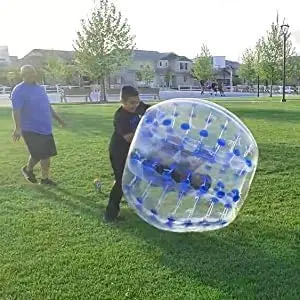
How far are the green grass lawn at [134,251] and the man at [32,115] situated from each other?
23.1 inches

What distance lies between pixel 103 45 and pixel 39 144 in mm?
31304

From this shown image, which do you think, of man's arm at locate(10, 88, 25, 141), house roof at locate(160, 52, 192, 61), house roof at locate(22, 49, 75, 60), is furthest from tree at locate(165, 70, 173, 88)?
man's arm at locate(10, 88, 25, 141)

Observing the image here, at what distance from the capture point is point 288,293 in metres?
3.63

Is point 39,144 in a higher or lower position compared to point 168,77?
higher

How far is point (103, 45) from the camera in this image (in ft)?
122

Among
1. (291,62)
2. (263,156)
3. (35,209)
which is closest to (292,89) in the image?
(291,62)

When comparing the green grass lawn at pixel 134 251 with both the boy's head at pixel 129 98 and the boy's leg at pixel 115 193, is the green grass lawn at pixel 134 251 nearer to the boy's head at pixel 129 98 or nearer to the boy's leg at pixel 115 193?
the boy's leg at pixel 115 193

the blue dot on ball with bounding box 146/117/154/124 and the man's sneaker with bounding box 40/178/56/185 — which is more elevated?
the blue dot on ball with bounding box 146/117/154/124

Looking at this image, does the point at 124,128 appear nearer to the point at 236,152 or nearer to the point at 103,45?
the point at 236,152

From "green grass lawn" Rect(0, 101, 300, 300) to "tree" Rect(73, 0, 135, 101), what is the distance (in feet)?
98.7

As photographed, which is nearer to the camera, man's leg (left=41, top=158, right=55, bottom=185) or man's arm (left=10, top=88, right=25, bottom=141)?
man's arm (left=10, top=88, right=25, bottom=141)

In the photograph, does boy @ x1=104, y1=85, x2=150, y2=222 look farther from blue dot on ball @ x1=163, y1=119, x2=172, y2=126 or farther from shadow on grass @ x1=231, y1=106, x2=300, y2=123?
shadow on grass @ x1=231, y1=106, x2=300, y2=123

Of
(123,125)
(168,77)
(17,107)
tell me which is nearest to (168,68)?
(168,77)

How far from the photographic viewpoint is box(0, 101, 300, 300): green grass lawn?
3764 mm
